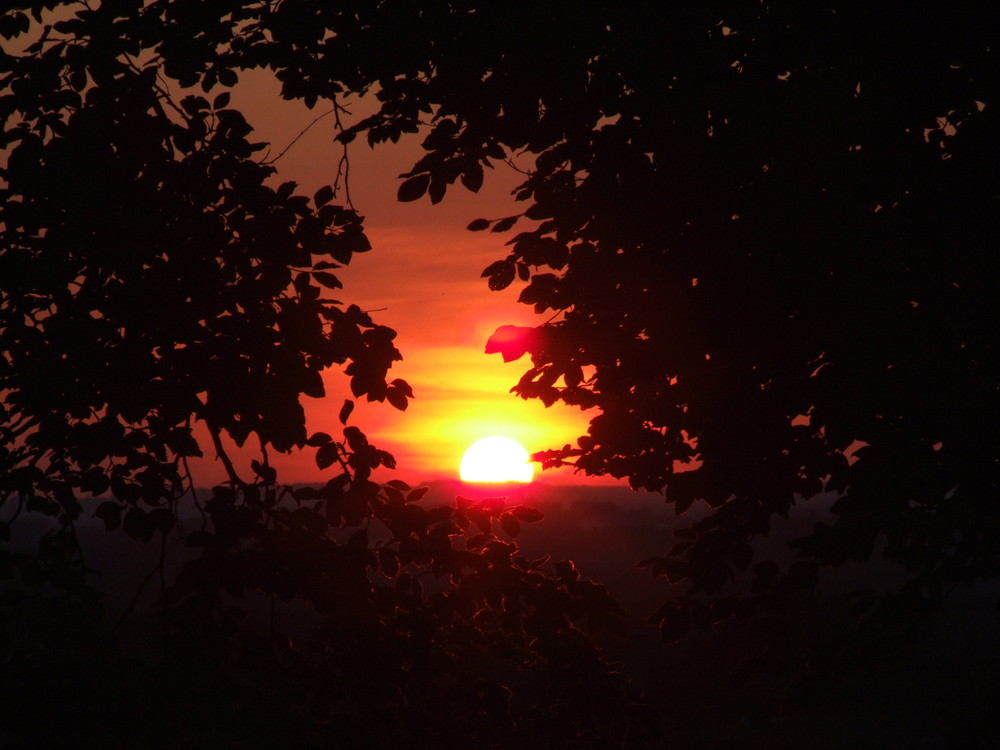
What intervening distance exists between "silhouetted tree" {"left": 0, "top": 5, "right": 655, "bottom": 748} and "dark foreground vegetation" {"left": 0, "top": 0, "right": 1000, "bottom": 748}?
0.01 m

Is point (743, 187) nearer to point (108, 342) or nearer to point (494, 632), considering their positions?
point (494, 632)

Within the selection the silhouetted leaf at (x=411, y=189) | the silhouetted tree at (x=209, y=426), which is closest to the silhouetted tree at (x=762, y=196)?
the silhouetted leaf at (x=411, y=189)

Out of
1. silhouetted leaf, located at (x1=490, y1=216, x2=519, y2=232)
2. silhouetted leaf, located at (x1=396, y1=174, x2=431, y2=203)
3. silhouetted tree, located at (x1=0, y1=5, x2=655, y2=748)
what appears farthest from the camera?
silhouetted leaf, located at (x1=490, y1=216, x2=519, y2=232)

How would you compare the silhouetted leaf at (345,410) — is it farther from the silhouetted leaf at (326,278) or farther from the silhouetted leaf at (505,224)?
the silhouetted leaf at (505,224)

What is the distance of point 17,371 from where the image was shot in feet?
12.4

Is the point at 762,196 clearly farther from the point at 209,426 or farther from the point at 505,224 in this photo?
the point at 209,426

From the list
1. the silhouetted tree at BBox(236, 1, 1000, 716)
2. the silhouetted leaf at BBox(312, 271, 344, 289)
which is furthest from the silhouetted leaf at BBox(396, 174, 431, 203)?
the silhouetted leaf at BBox(312, 271, 344, 289)

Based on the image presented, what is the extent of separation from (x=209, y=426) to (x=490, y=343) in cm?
148

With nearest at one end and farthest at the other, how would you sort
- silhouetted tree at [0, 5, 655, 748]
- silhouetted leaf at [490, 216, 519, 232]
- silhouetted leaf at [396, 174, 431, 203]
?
1. silhouetted tree at [0, 5, 655, 748]
2. silhouetted leaf at [396, 174, 431, 203]
3. silhouetted leaf at [490, 216, 519, 232]

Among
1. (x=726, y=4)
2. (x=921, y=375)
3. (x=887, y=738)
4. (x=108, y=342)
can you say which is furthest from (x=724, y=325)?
(x=887, y=738)

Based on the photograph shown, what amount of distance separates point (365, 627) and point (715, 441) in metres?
1.84

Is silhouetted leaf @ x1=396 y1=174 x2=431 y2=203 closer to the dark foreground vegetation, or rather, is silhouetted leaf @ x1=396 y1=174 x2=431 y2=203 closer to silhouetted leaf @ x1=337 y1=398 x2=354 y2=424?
the dark foreground vegetation

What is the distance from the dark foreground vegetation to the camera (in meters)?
3.71

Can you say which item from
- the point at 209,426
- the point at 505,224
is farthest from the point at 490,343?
the point at 209,426
